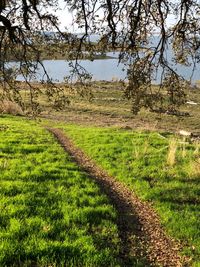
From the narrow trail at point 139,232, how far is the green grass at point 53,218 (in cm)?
30

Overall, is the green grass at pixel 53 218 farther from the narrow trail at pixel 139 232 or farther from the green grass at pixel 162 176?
the green grass at pixel 162 176

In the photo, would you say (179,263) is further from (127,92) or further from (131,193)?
(127,92)

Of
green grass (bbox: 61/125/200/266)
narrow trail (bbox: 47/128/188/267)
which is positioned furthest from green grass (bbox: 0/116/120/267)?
green grass (bbox: 61/125/200/266)

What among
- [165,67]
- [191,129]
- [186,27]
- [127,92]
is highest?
[186,27]

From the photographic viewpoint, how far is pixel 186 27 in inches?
501

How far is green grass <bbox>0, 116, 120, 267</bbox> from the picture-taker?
7594 mm

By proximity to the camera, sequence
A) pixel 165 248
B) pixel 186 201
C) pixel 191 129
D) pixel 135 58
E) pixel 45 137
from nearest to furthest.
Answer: pixel 165 248 → pixel 186 201 → pixel 135 58 → pixel 45 137 → pixel 191 129

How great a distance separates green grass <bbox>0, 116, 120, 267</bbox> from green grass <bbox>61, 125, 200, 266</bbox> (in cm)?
147

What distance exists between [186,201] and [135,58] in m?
4.89

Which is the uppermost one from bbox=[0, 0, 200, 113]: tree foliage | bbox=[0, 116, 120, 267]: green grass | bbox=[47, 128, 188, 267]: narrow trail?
bbox=[0, 0, 200, 113]: tree foliage

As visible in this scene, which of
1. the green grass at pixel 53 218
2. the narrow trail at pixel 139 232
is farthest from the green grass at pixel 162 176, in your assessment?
the green grass at pixel 53 218

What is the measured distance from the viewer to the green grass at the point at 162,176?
9734mm

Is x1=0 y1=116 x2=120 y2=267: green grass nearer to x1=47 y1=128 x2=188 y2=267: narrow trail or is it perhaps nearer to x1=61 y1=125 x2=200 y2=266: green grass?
x1=47 y1=128 x2=188 y2=267: narrow trail

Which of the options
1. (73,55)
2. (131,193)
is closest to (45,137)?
(73,55)
